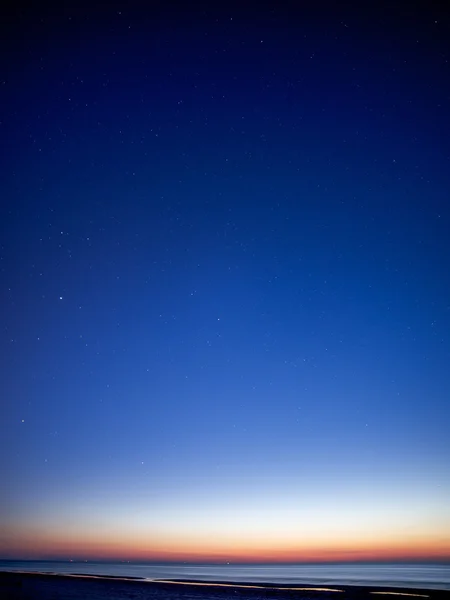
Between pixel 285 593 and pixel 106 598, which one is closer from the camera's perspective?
pixel 106 598

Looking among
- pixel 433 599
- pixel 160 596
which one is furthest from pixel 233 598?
pixel 433 599

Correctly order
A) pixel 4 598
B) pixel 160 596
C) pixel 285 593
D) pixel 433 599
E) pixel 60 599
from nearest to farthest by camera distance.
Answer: pixel 4 598 < pixel 60 599 < pixel 433 599 < pixel 160 596 < pixel 285 593

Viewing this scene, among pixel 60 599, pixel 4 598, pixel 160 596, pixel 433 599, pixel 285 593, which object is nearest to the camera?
pixel 4 598

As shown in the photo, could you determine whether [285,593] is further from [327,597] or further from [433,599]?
[433,599]

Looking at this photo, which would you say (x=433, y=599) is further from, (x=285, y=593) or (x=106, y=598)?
(x=106, y=598)

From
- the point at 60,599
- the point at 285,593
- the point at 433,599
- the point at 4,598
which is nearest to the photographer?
the point at 4,598

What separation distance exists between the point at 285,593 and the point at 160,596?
27.3ft

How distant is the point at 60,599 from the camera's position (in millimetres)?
23828

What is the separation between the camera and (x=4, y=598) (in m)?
22.1

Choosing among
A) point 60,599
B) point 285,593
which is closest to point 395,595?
point 285,593

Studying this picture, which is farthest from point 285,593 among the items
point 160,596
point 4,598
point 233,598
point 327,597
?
point 4,598

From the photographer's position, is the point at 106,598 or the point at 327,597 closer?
the point at 106,598

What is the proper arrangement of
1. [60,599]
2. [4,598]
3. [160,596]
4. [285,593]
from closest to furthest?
[4,598] < [60,599] < [160,596] < [285,593]

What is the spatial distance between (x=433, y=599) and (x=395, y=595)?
383 centimetres
